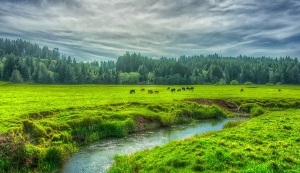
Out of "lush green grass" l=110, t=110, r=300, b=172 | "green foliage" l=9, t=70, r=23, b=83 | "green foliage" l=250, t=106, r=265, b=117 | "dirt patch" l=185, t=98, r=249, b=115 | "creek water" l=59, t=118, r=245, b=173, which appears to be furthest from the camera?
"green foliage" l=9, t=70, r=23, b=83

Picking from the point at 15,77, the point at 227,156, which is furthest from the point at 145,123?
the point at 15,77

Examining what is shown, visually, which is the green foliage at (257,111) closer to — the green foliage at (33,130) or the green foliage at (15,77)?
the green foliage at (33,130)

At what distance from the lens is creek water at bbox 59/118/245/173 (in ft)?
80.0

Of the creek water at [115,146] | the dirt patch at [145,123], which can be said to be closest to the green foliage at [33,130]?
the creek water at [115,146]

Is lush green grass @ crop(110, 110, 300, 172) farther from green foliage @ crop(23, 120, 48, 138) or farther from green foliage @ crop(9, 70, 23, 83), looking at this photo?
green foliage @ crop(9, 70, 23, 83)

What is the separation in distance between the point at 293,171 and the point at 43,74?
591 feet

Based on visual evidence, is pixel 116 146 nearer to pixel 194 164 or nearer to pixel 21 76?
pixel 194 164

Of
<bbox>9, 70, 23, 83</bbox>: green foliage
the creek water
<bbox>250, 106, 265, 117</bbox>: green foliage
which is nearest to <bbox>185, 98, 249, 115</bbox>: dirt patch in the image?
<bbox>250, 106, 265, 117</bbox>: green foliage

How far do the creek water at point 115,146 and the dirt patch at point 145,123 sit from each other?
151 centimetres

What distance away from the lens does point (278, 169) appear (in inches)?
719

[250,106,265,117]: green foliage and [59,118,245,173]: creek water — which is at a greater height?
[250,106,265,117]: green foliage

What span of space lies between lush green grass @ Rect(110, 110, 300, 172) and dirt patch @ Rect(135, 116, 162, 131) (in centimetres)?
1562

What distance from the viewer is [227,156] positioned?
19938mm

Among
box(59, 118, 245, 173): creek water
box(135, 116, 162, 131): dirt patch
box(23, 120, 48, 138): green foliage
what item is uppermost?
box(23, 120, 48, 138): green foliage
